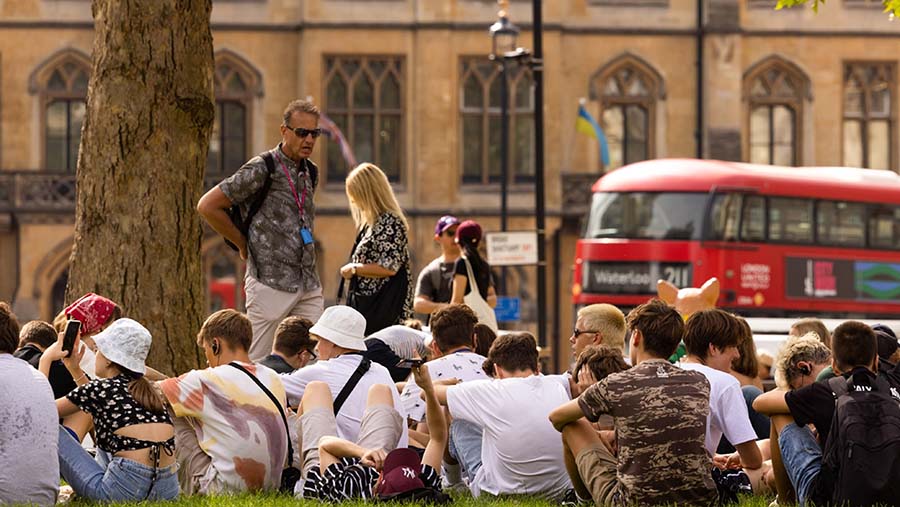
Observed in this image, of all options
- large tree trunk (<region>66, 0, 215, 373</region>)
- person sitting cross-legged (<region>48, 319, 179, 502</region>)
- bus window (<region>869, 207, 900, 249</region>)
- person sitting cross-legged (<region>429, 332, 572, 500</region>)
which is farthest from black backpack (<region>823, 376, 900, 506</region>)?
bus window (<region>869, 207, 900, 249</region>)

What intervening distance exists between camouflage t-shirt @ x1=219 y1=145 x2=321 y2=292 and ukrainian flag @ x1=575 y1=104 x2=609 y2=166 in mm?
22025

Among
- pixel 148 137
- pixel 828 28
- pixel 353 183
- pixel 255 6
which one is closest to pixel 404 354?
pixel 353 183

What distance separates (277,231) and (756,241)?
686 inches

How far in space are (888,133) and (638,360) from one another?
29898 mm

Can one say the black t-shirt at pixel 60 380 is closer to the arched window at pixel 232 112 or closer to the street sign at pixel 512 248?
the street sign at pixel 512 248

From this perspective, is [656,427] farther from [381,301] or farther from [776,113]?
[776,113]

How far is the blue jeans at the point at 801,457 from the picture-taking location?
8.05 metres

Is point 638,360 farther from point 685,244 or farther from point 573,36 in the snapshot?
point 573,36

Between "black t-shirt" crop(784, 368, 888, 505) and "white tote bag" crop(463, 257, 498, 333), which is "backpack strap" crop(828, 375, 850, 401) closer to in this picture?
"black t-shirt" crop(784, 368, 888, 505)

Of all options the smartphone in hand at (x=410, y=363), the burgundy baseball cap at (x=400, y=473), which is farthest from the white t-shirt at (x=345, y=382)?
the smartphone in hand at (x=410, y=363)

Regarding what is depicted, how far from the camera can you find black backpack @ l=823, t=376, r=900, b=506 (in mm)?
7766

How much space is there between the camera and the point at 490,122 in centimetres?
3456

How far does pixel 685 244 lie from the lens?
89.7 ft

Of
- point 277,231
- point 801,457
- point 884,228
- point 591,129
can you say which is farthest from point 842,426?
point 591,129
